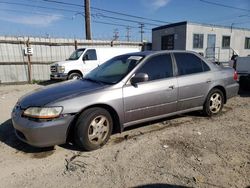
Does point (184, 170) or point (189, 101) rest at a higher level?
point (189, 101)

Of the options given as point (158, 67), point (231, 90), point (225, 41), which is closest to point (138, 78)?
point (158, 67)

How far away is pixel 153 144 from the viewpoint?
3.91 meters

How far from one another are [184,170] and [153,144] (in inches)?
35.7

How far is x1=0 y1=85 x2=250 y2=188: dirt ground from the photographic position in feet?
9.42

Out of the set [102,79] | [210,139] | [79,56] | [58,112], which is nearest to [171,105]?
[210,139]

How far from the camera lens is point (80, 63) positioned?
1152cm

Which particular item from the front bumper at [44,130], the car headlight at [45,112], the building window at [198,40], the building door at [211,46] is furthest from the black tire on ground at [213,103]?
the building door at [211,46]

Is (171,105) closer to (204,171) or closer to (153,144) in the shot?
(153,144)

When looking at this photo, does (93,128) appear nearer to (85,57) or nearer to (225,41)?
(85,57)

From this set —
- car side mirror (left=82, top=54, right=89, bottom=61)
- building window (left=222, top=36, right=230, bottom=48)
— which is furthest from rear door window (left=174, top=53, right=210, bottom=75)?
building window (left=222, top=36, right=230, bottom=48)

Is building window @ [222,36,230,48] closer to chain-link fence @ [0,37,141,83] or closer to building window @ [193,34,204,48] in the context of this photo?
building window @ [193,34,204,48]

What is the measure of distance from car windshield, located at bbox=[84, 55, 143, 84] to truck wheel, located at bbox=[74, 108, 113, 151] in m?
0.70

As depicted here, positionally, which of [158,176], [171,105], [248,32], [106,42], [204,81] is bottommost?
[158,176]

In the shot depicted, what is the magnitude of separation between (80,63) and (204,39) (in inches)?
553
